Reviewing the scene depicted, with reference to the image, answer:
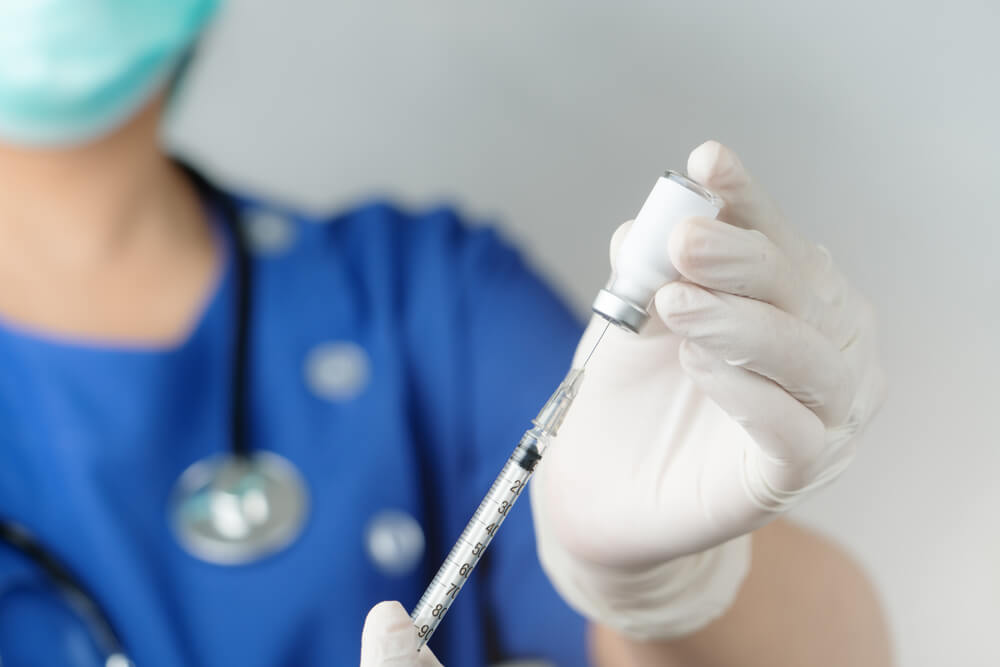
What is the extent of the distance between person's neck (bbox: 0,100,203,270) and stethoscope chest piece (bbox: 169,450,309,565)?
0.21 m

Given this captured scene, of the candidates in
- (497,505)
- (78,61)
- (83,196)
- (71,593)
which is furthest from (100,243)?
(497,505)

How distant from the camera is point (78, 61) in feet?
2.45

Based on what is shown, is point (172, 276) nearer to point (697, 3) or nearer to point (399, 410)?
point (399, 410)

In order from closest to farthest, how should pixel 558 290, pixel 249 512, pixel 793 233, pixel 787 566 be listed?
pixel 793 233 < pixel 787 566 < pixel 249 512 < pixel 558 290

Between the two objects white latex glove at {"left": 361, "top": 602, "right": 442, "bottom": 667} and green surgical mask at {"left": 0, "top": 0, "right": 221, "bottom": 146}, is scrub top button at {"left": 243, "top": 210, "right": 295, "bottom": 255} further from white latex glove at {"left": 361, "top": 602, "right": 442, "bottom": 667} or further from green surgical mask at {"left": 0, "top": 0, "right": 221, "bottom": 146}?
white latex glove at {"left": 361, "top": 602, "right": 442, "bottom": 667}

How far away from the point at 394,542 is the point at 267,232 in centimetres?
34

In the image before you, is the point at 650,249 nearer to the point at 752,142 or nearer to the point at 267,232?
the point at 752,142

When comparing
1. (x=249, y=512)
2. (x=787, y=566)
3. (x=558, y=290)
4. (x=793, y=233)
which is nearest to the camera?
(x=793, y=233)

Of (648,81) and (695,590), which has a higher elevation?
(648,81)

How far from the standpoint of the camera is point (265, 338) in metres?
0.90

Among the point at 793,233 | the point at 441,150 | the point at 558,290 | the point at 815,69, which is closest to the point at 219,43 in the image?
the point at 441,150

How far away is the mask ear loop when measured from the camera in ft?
2.47

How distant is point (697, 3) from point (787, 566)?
460mm

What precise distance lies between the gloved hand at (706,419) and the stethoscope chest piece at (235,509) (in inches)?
11.6
